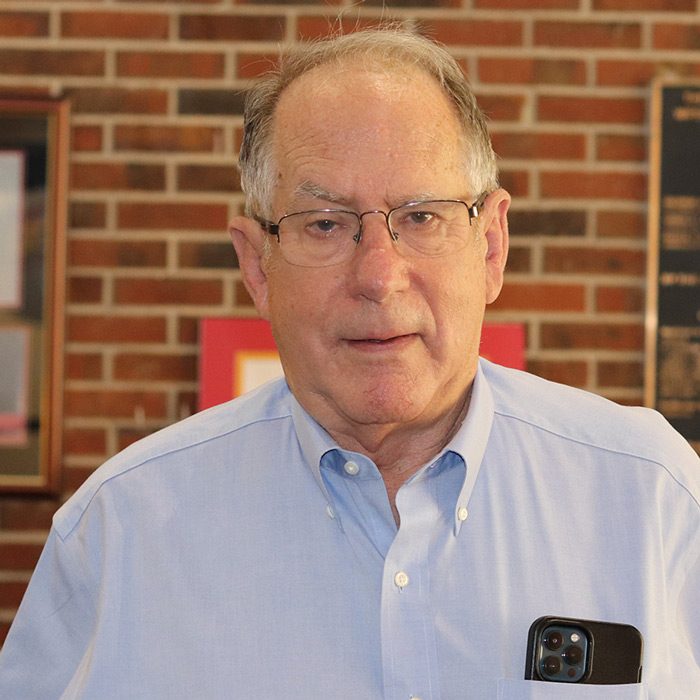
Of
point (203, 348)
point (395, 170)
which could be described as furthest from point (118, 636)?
point (203, 348)

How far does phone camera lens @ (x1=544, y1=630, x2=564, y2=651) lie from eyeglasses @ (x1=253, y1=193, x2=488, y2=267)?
1.64ft

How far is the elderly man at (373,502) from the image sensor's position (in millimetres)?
1147

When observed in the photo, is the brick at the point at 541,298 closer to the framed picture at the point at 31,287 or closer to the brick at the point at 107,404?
the brick at the point at 107,404

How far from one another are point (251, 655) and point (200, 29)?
1562 millimetres

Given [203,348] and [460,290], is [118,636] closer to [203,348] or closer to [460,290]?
[460,290]

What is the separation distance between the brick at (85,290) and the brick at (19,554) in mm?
590

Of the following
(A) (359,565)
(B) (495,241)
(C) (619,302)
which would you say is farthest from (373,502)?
(C) (619,302)

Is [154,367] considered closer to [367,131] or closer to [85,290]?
[85,290]

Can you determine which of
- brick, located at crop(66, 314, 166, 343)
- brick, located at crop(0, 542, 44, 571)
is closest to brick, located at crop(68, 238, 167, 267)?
brick, located at crop(66, 314, 166, 343)

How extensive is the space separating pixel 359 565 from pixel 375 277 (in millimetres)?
Answer: 373

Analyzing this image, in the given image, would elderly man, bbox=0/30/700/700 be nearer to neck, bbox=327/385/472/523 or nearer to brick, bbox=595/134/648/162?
neck, bbox=327/385/472/523

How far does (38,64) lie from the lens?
2.18 meters

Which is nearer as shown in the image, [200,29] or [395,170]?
[395,170]

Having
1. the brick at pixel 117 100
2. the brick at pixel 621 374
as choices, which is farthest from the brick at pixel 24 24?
the brick at pixel 621 374
